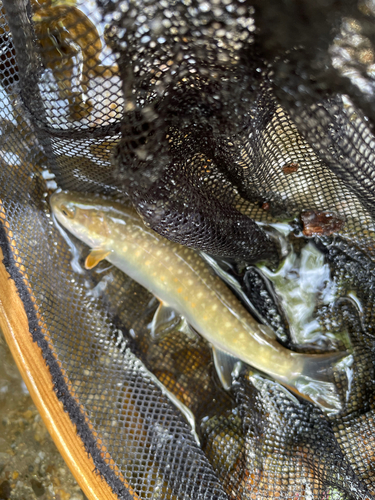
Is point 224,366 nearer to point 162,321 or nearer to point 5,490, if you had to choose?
point 162,321

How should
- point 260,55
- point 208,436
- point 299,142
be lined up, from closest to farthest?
point 260,55
point 299,142
point 208,436

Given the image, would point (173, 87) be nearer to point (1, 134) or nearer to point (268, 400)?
point (1, 134)

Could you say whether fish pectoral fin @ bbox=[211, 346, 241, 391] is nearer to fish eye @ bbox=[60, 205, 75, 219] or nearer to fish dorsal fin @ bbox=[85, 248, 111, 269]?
fish dorsal fin @ bbox=[85, 248, 111, 269]

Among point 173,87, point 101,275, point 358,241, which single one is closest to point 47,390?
point 101,275

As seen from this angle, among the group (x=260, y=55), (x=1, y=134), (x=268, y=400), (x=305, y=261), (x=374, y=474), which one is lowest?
(x=374, y=474)

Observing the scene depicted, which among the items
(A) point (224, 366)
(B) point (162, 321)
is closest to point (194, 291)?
(B) point (162, 321)

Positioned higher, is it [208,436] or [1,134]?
[1,134]
